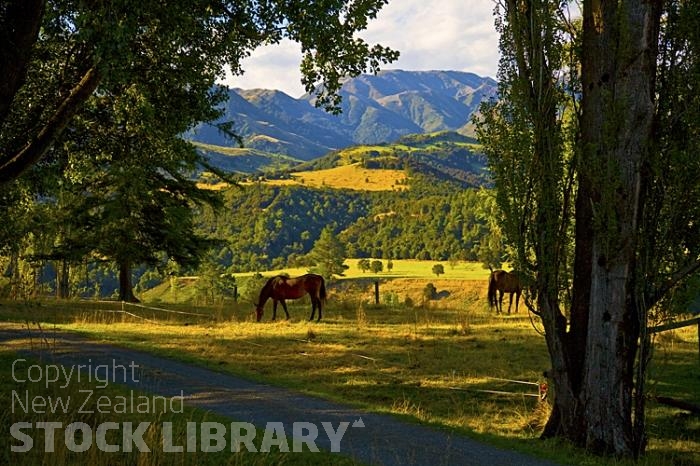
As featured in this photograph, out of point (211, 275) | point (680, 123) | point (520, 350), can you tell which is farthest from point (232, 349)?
point (211, 275)

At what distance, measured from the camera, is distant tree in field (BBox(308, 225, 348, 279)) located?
110500 mm

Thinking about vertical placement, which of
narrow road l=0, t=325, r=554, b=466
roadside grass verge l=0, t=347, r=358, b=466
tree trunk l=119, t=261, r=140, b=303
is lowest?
narrow road l=0, t=325, r=554, b=466

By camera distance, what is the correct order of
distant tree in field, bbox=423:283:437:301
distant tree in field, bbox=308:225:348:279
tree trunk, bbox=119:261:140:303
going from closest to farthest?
1. tree trunk, bbox=119:261:140:303
2. distant tree in field, bbox=423:283:437:301
3. distant tree in field, bbox=308:225:348:279

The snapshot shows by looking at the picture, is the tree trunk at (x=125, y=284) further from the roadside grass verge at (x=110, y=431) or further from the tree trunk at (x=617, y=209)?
the tree trunk at (x=617, y=209)

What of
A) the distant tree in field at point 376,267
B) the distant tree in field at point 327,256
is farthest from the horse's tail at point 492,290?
the distant tree in field at point 376,267

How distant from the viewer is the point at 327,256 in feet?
375

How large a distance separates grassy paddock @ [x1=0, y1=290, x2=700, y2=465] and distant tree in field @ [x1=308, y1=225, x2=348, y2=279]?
8303 cm

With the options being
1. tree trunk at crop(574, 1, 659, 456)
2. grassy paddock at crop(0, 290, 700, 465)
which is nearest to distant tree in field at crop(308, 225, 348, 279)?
grassy paddock at crop(0, 290, 700, 465)

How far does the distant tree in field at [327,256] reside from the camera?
363ft

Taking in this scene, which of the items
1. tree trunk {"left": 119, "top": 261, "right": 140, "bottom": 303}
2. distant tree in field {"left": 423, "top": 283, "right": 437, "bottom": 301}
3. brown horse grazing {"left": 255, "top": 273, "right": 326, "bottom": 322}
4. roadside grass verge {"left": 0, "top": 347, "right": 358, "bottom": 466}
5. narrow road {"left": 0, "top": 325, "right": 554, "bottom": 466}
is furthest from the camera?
distant tree in field {"left": 423, "top": 283, "right": 437, "bottom": 301}

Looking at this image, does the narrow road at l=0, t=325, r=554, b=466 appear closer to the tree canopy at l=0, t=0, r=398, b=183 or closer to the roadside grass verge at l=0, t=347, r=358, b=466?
the roadside grass verge at l=0, t=347, r=358, b=466

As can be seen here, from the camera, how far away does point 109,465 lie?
6887mm

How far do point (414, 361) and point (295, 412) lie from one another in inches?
255

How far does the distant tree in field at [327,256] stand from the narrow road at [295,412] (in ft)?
313
